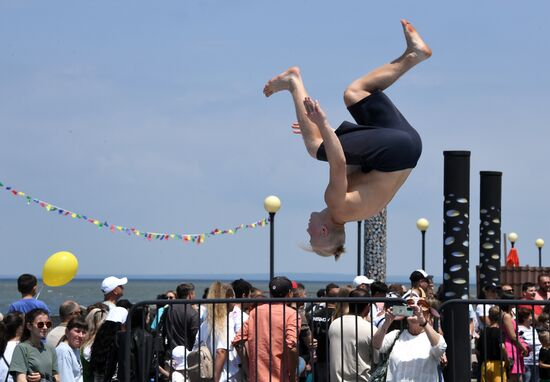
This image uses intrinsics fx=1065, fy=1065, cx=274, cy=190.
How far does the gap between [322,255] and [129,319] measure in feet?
5.65

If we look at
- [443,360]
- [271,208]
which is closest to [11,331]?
[443,360]

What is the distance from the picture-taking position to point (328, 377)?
865 cm

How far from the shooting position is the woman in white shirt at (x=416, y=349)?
8.11 meters

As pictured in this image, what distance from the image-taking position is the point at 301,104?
7.14 meters

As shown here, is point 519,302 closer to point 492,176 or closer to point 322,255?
point 322,255

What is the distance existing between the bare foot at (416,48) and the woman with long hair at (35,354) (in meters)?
3.95

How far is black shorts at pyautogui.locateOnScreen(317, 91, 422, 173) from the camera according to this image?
22.9 feet

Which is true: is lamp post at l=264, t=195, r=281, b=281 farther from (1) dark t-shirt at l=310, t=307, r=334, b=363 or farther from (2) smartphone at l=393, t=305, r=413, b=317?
(2) smartphone at l=393, t=305, r=413, b=317

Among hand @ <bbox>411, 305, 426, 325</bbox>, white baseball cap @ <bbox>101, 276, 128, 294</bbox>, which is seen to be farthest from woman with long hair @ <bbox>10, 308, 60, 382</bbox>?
hand @ <bbox>411, 305, 426, 325</bbox>

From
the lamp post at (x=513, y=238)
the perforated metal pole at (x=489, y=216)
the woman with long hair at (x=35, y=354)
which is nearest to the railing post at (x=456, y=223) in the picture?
the woman with long hair at (x=35, y=354)

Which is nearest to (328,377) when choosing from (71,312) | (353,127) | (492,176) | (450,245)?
(353,127)

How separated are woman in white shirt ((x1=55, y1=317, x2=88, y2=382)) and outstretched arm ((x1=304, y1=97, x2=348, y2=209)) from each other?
11.6ft

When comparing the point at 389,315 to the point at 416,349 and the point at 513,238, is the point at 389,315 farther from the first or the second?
the point at 513,238

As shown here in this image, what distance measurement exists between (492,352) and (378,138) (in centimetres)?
363
